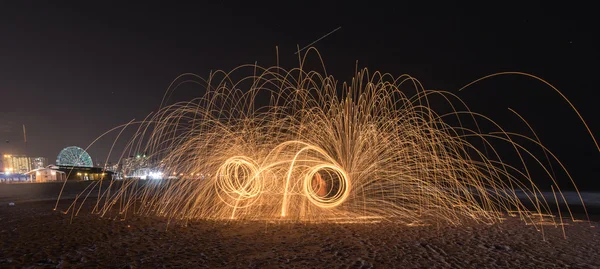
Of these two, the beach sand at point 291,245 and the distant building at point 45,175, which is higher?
the beach sand at point 291,245

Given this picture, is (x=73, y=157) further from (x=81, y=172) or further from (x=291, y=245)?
(x=291, y=245)

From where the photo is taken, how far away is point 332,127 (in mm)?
12438

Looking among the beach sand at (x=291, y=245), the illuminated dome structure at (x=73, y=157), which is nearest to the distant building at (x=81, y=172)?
the beach sand at (x=291, y=245)

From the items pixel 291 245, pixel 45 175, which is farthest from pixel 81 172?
pixel 291 245

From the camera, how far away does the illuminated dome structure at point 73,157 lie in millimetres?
124894

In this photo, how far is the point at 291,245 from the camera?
23.1ft

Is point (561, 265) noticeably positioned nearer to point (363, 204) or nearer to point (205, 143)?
point (363, 204)

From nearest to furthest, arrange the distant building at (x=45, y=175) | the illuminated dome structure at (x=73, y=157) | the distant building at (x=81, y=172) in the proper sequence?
1. the distant building at (x=45, y=175)
2. the distant building at (x=81, y=172)
3. the illuminated dome structure at (x=73, y=157)

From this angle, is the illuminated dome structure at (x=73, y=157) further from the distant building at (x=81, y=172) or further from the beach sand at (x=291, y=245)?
the beach sand at (x=291, y=245)

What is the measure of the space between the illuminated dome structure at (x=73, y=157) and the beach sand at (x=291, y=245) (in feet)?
442

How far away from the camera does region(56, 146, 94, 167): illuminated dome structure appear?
410 ft

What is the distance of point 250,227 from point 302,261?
345 centimetres

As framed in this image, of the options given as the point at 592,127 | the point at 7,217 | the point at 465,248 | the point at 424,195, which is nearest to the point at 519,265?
the point at 465,248

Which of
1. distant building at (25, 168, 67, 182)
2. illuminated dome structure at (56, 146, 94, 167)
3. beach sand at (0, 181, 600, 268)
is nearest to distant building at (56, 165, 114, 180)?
distant building at (25, 168, 67, 182)
